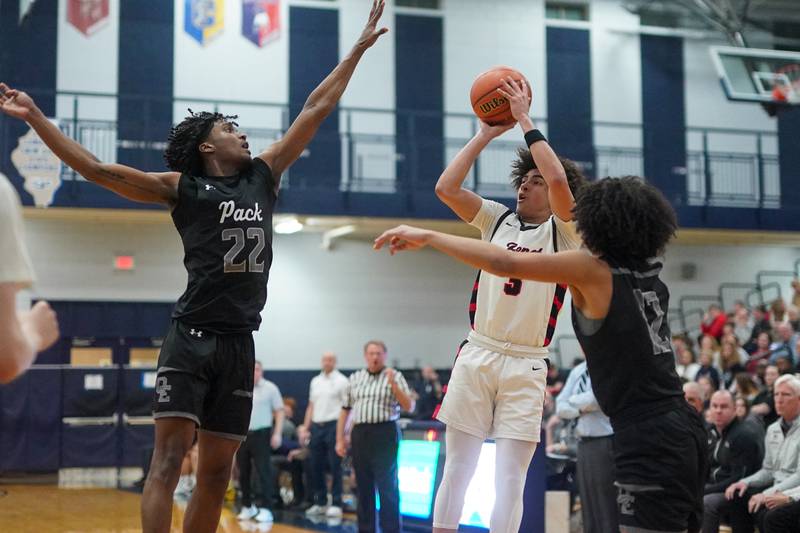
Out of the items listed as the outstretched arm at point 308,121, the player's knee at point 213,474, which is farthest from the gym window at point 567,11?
the player's knee at point 213,474

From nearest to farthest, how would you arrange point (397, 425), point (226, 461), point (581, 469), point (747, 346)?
point (226, 461), point (581, 469), point (397, 425), point (747, 346)

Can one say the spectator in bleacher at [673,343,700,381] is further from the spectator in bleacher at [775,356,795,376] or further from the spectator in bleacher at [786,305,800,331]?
the spectator in bleacher at [775,356,795,376]

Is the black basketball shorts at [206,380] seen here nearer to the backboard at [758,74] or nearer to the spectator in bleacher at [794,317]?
the spectator in bleacher at [794,317]

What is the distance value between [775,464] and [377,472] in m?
3.55

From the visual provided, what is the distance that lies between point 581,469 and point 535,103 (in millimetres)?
14315

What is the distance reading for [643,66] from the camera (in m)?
22.2

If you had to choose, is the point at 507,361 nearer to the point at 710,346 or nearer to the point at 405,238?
the point at 405,238

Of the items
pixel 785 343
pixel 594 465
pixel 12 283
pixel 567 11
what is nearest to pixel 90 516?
pixel 594 465

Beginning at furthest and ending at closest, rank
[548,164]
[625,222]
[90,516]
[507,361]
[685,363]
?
[685,363] → [90,516] → [507,361] → [548,164] → [625,222]

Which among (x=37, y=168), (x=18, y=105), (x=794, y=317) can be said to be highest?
(x=37, y=168)

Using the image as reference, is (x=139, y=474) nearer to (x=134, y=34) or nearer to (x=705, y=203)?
(x=134, y=34)

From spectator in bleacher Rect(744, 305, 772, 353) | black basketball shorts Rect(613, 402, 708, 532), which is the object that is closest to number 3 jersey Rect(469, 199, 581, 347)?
black basketball shorts Rect(613, 402, 708, 532)

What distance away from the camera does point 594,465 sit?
8148 mm

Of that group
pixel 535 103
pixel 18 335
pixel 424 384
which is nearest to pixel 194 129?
pixel 18 335
